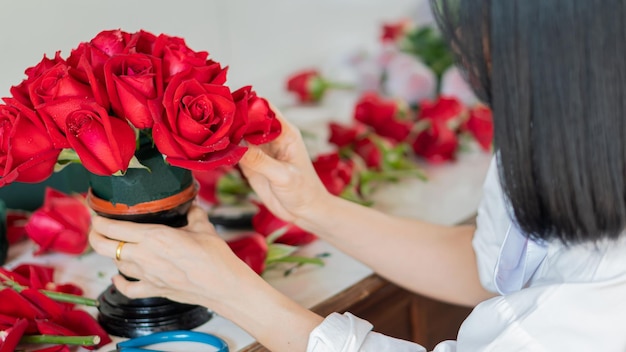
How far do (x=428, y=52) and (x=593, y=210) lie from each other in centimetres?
114

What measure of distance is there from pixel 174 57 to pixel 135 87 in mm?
62

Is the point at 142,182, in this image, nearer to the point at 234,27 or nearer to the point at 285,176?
the point at 285,176

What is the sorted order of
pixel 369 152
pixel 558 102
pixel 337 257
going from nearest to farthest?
pixel 558 102
pixel 337 257
pixel 369 152

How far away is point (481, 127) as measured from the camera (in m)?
1.55

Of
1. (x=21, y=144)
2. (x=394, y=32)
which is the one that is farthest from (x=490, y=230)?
(x=394, y=32)

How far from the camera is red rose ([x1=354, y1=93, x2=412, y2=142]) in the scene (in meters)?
1.50

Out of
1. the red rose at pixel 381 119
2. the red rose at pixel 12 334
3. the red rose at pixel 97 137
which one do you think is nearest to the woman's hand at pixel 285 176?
the red rose at pixel 97 137

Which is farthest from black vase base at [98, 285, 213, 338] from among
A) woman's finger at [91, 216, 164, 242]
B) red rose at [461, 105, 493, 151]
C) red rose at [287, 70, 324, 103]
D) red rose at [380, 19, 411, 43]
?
red rose at [380, 19, 411, 43]

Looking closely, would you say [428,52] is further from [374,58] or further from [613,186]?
[613,186]

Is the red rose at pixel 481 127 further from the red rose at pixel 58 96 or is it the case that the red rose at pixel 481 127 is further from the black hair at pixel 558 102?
the red rose at pixel 58 96

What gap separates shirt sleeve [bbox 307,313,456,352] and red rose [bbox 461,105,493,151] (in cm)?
76

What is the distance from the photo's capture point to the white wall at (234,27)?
107cm

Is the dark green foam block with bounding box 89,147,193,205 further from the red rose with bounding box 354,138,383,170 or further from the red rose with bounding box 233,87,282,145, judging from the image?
the red rose with bounding box 354,138,383,170

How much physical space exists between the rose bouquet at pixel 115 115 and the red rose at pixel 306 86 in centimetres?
99
